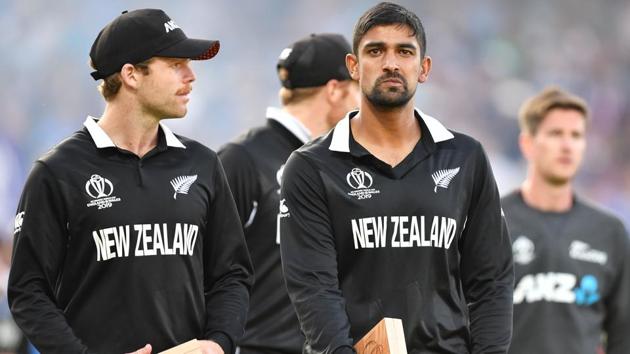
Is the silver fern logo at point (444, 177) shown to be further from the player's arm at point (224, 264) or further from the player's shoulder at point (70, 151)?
the player's shoulder at point (70, 151)

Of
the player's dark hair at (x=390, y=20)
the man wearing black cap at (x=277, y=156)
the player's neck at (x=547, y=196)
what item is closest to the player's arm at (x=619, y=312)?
the player's neck at (x=547, y=196)

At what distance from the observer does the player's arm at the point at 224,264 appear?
15.1 feet

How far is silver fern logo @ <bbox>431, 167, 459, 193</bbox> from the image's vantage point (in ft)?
14.8

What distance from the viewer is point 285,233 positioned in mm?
4574

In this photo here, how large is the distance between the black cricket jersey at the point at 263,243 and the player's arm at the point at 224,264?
108cm

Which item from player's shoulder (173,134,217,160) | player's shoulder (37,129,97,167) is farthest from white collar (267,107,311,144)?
player's shoulder (37,129,97,167)

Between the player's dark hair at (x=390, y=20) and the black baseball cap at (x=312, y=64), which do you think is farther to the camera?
the black baseball cap at (x=312, y=64)

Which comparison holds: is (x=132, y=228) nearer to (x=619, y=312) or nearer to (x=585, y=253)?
(x=585, y=253)

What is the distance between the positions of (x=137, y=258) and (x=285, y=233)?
56cm

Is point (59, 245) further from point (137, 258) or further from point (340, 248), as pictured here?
point (340, 248)

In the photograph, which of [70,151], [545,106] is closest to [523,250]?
A: [545,106]

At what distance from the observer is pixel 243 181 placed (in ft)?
19.5

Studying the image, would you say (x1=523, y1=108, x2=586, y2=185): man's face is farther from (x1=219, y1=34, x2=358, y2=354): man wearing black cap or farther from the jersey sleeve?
the jersey sleeve

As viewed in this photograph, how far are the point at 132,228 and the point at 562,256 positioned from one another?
3.20m
